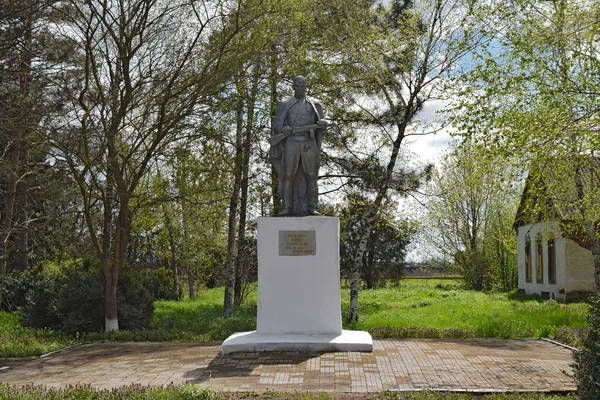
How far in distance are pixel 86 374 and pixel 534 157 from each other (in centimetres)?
927

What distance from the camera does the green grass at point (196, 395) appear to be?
6348 millimetres

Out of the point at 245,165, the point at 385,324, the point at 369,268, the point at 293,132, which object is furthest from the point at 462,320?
the point at 369,268

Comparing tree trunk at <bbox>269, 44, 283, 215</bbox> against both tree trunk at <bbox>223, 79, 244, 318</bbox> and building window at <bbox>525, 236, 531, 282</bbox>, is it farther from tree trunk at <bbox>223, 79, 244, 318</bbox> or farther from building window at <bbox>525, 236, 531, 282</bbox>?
building window at <bbox>525, 236, 531, 282</bbox>

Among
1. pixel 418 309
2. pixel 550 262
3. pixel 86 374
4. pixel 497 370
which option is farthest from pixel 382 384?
pixel 550 262

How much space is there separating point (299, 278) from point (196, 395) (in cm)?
341

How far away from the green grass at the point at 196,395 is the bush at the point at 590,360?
2.83ft

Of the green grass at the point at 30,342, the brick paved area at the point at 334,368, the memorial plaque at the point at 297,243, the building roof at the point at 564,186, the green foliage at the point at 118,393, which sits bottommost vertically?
the green grass at the point at 30,342

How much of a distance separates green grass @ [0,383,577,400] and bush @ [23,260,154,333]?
6.90 m

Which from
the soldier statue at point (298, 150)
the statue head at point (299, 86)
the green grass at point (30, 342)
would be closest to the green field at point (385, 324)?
the green grass at point (30, 342)

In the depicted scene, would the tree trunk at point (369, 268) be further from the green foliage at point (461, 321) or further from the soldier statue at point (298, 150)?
the soldier statue at point (298, 150)

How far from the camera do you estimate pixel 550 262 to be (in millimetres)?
24250

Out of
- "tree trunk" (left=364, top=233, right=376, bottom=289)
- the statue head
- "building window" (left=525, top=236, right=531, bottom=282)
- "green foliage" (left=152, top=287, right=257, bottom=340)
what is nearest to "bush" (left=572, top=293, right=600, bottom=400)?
the statue head

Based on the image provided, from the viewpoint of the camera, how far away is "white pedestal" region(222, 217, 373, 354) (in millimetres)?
9445

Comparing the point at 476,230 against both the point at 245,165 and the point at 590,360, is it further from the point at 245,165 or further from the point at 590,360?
the point at 590,360
